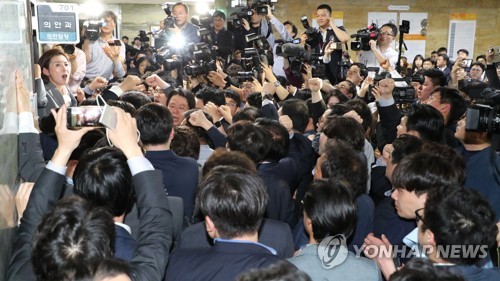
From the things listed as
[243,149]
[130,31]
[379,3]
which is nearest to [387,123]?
[243,149]

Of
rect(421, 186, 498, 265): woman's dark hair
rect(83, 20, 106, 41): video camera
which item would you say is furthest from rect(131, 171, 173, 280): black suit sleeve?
rect(83, 20, 106, 41): video camera

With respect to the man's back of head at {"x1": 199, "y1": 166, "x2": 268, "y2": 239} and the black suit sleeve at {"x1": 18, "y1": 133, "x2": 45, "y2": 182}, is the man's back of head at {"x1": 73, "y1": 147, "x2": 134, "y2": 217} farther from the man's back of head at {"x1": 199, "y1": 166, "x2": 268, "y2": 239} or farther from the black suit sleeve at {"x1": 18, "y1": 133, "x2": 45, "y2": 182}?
the black suit sleeve at {"x1": 18, "y1": 133, "x2": 45, "y2": 182}

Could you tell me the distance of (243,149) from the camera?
3014mm

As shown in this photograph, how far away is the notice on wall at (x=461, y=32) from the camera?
46.8ft

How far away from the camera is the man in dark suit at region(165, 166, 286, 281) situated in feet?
5.76

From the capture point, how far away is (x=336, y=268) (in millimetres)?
1961

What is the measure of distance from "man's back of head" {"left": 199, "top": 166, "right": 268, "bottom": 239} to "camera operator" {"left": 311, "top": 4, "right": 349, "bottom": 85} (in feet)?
16.2

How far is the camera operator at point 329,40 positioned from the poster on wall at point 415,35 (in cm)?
757

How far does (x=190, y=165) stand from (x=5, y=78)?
1.00m

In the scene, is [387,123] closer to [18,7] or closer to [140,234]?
[18,7]

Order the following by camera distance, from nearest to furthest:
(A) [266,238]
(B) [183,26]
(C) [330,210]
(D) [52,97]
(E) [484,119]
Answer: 1. (C) [330,210]
2. (A) [266,238]
3. (E) [484,119]
4. (D) [52,97]
5. (B) [183,26]

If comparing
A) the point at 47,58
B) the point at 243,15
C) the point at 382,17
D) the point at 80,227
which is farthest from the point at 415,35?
the point at 80,227

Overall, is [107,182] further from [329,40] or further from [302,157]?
[329,40]

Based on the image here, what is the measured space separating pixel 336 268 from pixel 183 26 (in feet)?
16.4
